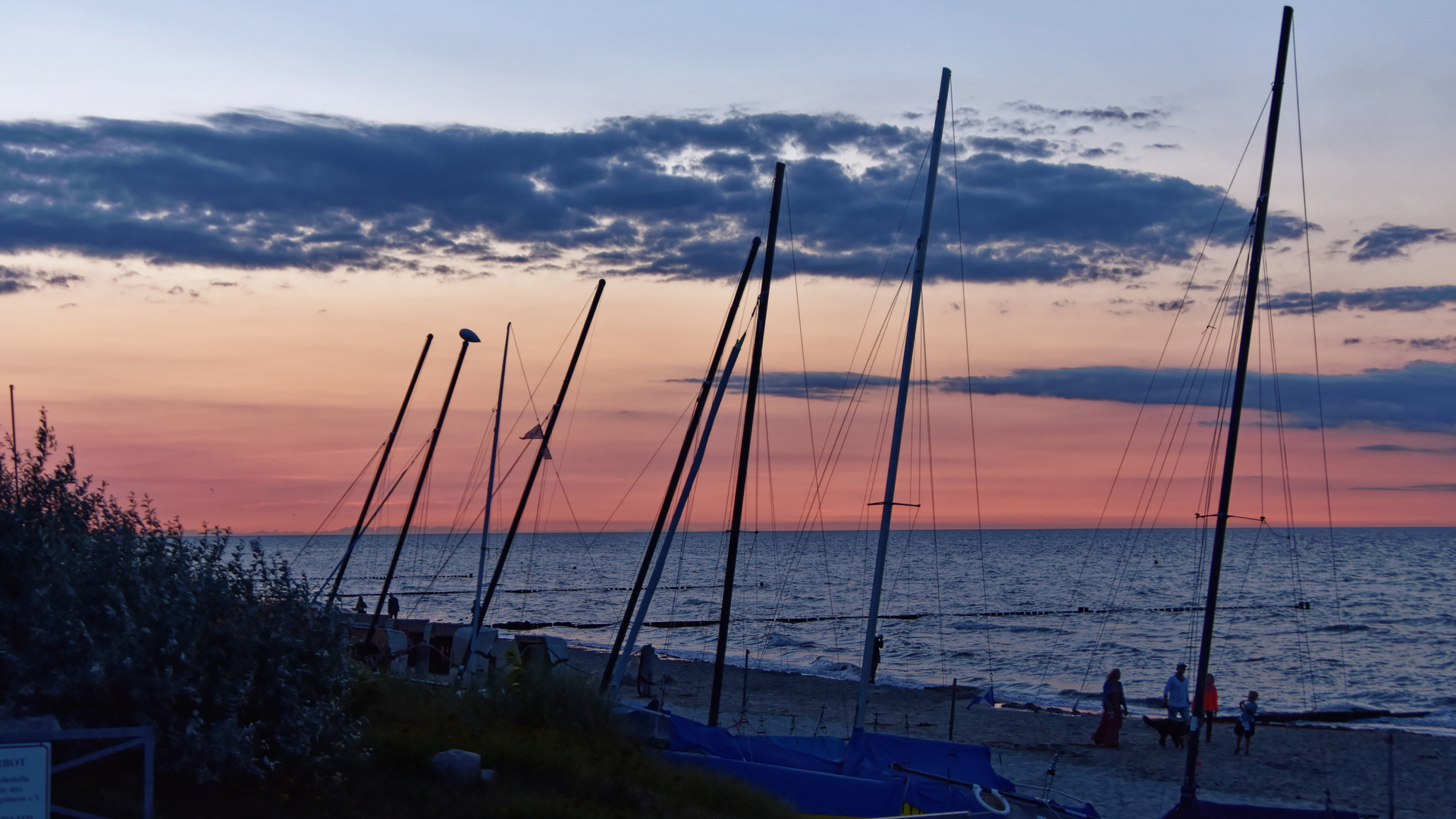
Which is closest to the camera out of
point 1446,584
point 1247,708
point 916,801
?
point 916,801

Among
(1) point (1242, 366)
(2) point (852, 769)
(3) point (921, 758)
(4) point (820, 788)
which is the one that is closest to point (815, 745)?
(2) point (852, 769)

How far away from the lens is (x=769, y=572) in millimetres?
171125

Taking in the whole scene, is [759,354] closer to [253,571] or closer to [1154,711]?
[253,571]

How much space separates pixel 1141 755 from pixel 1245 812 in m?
14.0

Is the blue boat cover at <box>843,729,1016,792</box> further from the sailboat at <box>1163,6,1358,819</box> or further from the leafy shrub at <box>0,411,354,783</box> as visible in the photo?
the leafy shrub at <box>0,411,354,783</box>

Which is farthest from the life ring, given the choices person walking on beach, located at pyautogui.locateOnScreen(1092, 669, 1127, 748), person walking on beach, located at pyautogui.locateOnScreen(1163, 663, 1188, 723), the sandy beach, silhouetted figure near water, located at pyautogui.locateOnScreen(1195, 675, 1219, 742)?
silhouetted figure near water, located at pyautogui.locateOnScreen(1195, 675, 1219, 742)

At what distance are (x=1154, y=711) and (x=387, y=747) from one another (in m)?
34.1

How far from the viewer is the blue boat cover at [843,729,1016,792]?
16781 millimetres

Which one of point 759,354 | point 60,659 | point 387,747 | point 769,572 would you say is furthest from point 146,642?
point 769,572

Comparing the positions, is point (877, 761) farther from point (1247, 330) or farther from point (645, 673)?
point (645, 673)

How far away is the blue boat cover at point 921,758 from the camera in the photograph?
55.1 feet

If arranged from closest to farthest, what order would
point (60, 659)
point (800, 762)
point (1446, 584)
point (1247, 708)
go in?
1. point (60, 659)
2. point (800, 762)
3. point (1247, 708)
4. point (1446, 584)

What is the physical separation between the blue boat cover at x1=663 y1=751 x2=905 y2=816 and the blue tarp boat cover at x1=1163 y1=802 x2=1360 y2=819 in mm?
3896

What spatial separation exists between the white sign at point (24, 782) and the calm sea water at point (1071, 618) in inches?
820
